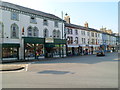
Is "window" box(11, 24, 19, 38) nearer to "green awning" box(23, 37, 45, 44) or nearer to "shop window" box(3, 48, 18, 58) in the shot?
"green awning" box(23, 37, 45, 44)

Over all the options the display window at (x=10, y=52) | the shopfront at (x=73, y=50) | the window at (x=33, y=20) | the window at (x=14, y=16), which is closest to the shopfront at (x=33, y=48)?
the display window at (x=10, y=52)

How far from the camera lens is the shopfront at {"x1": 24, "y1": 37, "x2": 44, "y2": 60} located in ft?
85.5

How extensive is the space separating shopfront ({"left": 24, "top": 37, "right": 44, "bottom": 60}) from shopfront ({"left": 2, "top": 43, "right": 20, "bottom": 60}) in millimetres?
1732

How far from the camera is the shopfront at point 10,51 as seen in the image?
75.3 ft

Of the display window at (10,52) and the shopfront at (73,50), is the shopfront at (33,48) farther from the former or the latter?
the shopfront at (73,50)

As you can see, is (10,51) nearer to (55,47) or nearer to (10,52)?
(10,52)

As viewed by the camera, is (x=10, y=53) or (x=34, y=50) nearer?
(x=10, y=53)

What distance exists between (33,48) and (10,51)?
191 inches

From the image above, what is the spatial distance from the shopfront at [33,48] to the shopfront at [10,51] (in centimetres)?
173

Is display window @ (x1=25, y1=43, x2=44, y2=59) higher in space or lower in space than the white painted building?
lower

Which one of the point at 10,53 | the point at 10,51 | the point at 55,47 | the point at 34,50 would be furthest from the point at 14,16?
the point at 55,47

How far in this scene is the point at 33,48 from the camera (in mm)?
27609

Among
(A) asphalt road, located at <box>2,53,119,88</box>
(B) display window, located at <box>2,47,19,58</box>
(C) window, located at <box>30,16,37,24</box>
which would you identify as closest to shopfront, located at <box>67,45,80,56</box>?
(C) window, located at <box>30,16,37,24</box>

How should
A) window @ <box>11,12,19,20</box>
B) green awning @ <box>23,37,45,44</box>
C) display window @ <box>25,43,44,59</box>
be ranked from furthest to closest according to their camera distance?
display window @ <box>25,43,44,59</box> → green awning @ <box>23,37,45,44</box> → window @ <box>11,12,19,20</box>
